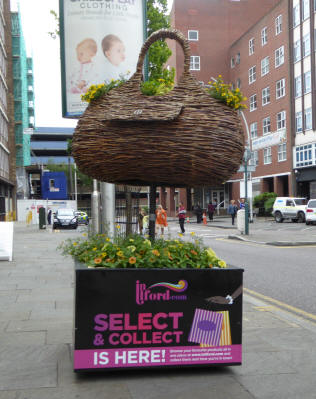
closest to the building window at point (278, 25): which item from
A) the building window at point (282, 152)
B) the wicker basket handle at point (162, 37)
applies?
the building window at point (282, 152)

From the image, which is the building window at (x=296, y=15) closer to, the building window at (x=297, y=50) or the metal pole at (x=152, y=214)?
the building window at (x=297, y=50)

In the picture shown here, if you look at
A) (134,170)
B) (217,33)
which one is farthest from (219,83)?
(217,33)

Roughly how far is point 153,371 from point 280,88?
4286cm

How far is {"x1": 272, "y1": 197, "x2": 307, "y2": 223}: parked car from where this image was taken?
33375 millimetres

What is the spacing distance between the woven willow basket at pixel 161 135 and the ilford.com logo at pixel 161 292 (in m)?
0.76

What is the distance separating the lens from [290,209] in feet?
111

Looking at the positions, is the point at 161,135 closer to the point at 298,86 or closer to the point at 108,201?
the point at 108,201

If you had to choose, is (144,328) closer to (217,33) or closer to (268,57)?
(268,57)

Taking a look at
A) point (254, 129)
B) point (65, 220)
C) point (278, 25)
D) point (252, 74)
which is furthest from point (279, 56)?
point (65, 220)

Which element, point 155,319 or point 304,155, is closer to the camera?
point 155,319

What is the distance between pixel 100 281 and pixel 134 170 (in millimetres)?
818

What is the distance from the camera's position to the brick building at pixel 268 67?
39.8m

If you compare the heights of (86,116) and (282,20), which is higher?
Result: (282,20)

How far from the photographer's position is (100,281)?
358 centimetres
